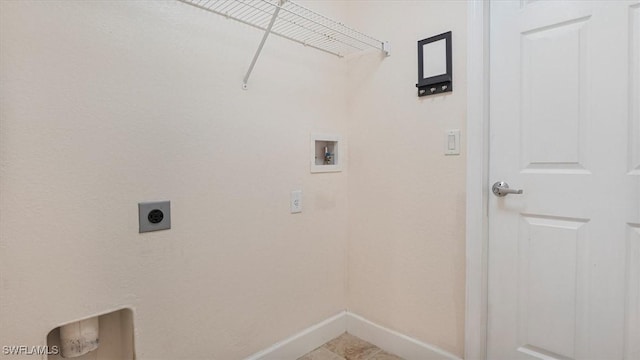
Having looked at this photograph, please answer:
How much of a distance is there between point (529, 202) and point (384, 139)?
76 centimetres

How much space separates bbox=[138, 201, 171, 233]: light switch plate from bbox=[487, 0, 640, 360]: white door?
1424 mm

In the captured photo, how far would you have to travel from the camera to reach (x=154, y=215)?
4.17 ft

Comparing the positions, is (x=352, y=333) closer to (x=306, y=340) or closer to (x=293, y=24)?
(x=306, y=340)

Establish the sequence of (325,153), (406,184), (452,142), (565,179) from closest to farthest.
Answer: (565,179) → (452,142) → (406,184) → (325,153)

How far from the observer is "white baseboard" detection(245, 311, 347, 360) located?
165 centimetres

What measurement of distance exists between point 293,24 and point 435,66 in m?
0.73

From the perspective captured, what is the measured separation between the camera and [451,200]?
159cm

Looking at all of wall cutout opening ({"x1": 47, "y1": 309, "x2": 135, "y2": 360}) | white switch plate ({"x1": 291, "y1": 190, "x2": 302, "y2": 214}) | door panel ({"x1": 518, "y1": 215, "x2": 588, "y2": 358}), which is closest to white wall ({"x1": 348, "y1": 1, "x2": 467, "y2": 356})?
door panel ({"x1": 518, "y1": 215, "x2": 588, "y2": 358})

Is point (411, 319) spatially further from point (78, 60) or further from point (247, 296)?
point (78, 60)

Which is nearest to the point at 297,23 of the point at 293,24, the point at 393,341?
the point at 293,24

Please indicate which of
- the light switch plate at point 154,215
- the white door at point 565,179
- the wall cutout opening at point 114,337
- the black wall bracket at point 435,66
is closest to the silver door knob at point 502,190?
the white door at point 565,179

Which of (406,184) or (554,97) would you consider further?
(406,184)

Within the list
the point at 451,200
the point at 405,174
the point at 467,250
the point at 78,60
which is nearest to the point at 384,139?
the point at 405,174

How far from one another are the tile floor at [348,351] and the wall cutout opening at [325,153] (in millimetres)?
1013
